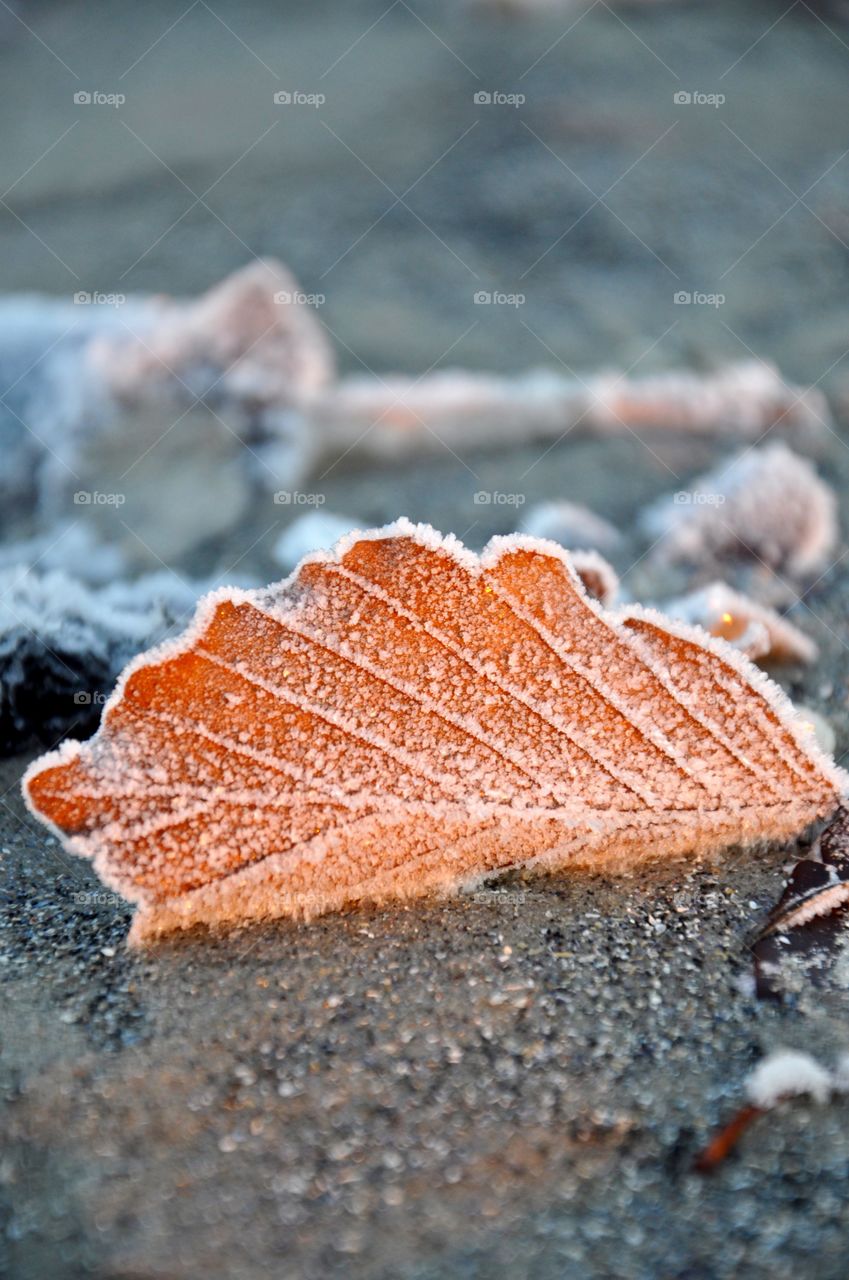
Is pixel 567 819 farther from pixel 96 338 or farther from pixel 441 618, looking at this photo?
pixel 96 338

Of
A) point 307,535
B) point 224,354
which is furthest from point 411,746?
point 224,354

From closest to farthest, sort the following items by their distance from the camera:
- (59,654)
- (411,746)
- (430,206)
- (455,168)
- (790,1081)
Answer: (790,1081) < (411,746) < (59,654) < (430,206) < (455,168)

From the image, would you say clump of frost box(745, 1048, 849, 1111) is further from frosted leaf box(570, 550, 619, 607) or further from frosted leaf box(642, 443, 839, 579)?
frosted leaf box(642, 443, 839, 579)

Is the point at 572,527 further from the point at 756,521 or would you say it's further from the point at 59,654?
the point at 59,654

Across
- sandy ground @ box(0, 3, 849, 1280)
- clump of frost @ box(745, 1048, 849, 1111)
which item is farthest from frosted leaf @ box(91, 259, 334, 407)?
clump of frost @ box(745, 1048, 849, 1111)

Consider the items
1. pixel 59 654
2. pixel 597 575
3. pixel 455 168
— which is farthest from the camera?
pixel 455 168

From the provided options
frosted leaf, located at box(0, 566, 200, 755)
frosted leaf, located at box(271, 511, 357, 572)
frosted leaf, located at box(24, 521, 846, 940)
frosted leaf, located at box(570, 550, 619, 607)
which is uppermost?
frosted leaf, located at box(570, 550, 619, 607)

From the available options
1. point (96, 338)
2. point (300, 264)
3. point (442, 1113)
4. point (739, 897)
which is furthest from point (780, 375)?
point (442, 1113)
